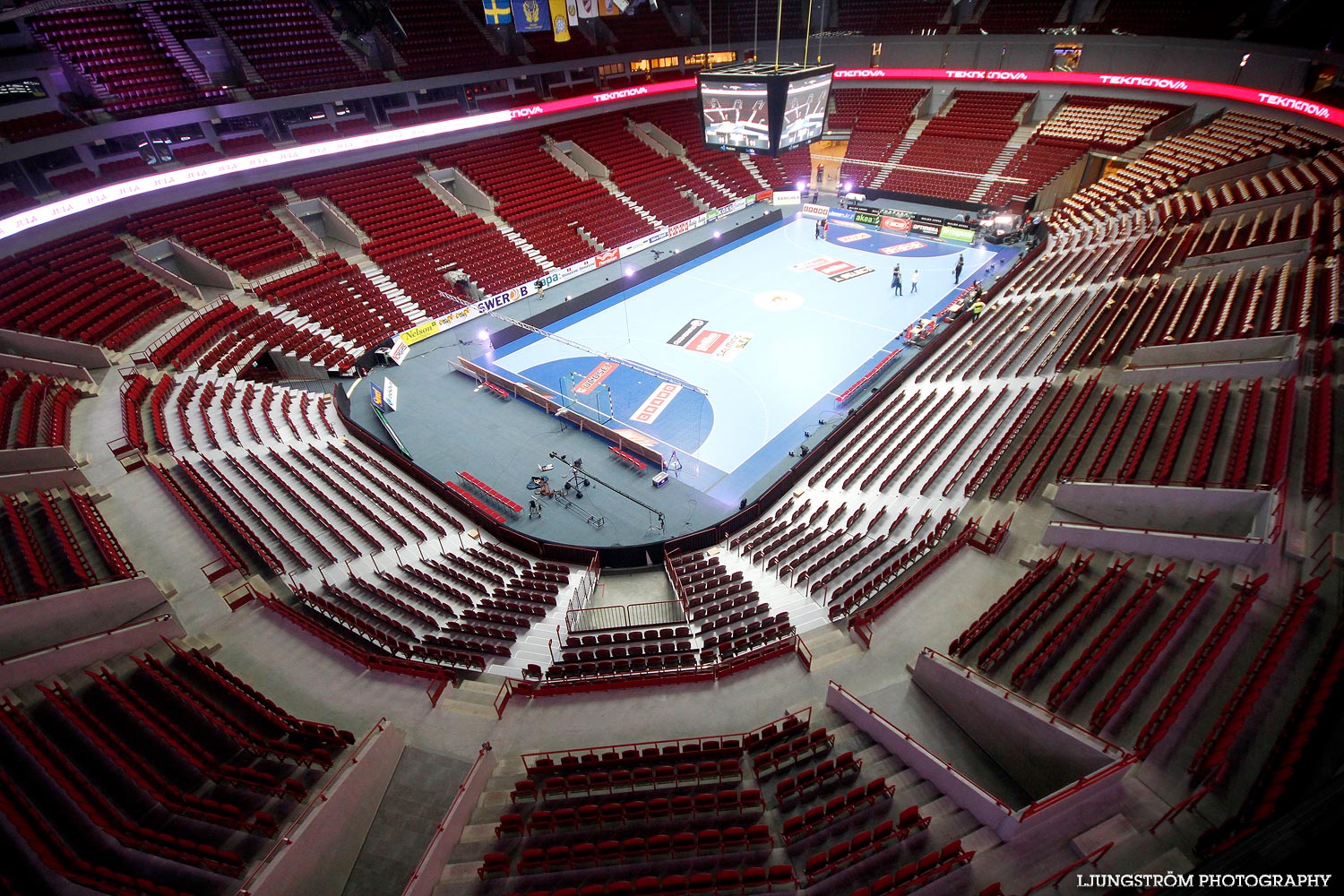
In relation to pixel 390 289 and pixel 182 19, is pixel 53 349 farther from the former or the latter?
pixel 182 19

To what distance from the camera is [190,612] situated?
→ 10.1 meters

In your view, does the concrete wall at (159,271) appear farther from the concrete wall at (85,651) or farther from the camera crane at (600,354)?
the concrete wall at (85,651)

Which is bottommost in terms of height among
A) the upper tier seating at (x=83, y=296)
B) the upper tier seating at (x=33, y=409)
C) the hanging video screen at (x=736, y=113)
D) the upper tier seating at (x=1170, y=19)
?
the upper tier seating at (x=33, y=409)

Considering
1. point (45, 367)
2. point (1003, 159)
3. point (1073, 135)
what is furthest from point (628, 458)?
point (1073, 135)

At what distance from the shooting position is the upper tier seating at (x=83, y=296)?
17.0 m

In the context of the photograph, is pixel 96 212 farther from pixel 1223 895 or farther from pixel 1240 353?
pixel 1240 353

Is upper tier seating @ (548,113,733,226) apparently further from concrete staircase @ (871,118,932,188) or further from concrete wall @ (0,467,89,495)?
concrete wall @ (0,467,89,495)

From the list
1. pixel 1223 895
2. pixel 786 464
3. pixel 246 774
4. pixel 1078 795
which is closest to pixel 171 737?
pixel 246 774

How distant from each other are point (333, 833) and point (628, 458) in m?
10.7

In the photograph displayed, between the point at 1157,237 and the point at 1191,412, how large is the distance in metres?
14.0

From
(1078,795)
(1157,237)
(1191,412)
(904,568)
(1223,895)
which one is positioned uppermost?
(1157,237)

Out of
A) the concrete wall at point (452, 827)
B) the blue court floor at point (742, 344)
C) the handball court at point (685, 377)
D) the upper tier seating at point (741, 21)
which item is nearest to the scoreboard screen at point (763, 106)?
the blue court floor at point (742, 344)

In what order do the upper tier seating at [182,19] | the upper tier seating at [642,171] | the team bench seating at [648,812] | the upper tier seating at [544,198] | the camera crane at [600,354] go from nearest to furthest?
the team bench seating at [648,812]
the camera crane at [600,354]
the upper tier seating at [182,19]
the upper tier seating at [544,198]
the upper tier seating at [642,171]

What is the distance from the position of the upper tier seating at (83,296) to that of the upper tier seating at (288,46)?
30.9 ft
